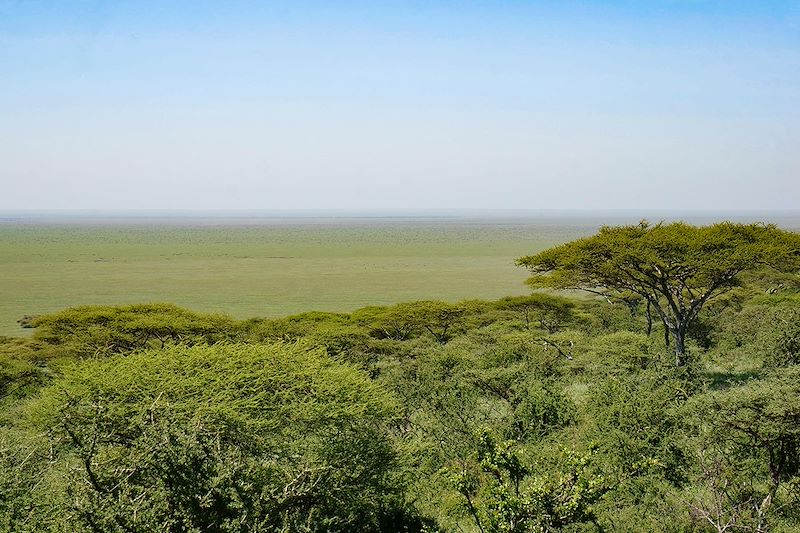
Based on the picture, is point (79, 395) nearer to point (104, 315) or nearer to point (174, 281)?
point (104, 315)

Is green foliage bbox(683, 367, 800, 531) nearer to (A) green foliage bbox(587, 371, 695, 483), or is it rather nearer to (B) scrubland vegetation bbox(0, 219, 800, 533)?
(B) scrubland vegetation bbox(0, 219, 800, 533)

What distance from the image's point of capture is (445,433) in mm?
17234

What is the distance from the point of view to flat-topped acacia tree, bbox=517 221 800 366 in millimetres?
22188

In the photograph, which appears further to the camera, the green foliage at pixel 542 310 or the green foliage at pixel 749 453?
the green foliage at pixel 542 310

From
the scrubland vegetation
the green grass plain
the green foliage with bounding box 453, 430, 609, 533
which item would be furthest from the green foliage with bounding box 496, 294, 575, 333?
the green foliage with bounding box 453, 430, 609, 533

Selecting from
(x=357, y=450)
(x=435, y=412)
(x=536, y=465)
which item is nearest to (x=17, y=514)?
(x=357, y=450)

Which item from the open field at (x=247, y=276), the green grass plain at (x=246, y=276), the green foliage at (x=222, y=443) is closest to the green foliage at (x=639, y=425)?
the green foliage at (x=222, y=443)

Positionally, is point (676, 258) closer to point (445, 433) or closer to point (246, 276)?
point (445, 433)

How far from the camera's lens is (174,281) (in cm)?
7206

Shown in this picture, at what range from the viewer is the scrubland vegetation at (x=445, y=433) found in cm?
950

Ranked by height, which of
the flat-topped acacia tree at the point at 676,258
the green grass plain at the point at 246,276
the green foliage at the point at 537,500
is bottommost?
the green grass plain at the point at 246,276

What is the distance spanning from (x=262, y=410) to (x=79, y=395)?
3.99 meters

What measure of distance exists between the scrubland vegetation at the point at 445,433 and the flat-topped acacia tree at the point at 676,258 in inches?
3.5

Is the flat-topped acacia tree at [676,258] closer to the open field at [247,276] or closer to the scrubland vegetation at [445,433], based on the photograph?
the scrubland vegetation at [445,433]
